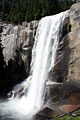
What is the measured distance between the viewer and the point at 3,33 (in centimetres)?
3522

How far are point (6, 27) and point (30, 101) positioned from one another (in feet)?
61.6

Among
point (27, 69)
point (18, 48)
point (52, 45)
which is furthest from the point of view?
point (18, 48)

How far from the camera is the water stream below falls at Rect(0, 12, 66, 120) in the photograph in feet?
61.7

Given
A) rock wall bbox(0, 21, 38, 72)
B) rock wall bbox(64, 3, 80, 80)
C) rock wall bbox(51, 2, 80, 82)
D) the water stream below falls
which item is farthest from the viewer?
rock wall bbox(0, 21, 38, 72)

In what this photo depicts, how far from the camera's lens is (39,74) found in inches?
901

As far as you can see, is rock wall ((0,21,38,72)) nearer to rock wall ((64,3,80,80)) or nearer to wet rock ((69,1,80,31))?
wet rock ((69,1,80,31))

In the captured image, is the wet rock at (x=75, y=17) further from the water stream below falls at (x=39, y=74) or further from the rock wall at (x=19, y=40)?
the rock wall at (x=19, y=40)

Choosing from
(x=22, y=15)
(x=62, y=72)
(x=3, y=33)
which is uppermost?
(x=22, y=15)

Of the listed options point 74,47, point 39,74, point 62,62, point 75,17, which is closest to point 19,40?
point 39,74

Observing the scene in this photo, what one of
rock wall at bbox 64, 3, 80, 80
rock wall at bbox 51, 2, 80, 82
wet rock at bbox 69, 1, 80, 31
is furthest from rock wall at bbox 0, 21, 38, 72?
rock wall at bbox 64, 3, 80, 80

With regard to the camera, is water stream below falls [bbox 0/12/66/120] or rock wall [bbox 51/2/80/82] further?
water stream below falls [bbox 0/12/66/120]

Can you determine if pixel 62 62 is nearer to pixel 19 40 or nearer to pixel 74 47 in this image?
pixel 74 47

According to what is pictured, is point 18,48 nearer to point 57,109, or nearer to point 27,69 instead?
point 27,69

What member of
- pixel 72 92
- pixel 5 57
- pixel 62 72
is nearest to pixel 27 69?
pixel 5 57
